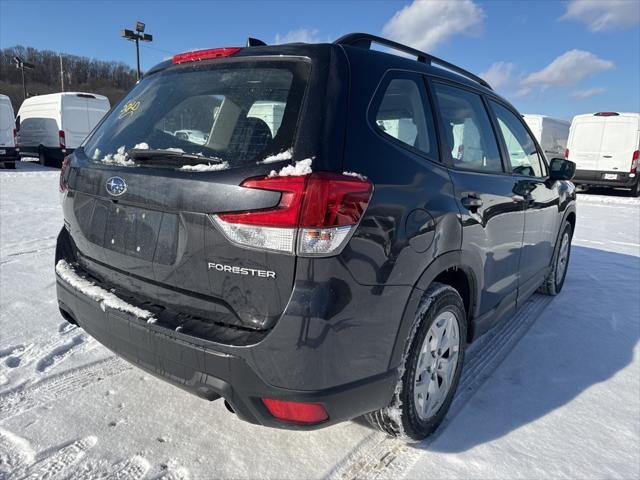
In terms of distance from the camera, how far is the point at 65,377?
2627mm

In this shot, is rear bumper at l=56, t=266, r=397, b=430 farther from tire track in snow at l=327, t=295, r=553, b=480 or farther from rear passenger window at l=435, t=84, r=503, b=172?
rear passenger window at l=435, t=84, r=503, b=172

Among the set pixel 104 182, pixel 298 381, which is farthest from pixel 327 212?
pixel 104 182

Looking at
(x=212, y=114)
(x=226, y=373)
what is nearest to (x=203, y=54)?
(x=212, y=114)

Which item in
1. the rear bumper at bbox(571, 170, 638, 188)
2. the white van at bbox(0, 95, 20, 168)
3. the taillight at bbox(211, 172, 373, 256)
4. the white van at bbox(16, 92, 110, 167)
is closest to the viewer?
Answer: the taillight at bbox(211, 172, 373, 256)

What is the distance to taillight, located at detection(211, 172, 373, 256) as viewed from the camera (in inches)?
62.9

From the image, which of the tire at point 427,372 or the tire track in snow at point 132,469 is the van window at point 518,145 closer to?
the tire at point 427,372

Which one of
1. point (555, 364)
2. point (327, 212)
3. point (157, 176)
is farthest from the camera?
point (555, 364)

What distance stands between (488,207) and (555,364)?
4.36 ft

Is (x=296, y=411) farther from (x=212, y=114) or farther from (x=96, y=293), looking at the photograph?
(x=212, y=114)

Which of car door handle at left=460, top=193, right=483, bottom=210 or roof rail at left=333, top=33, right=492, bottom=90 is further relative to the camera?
car door handle at left=460, top=193, right=483, bottom=210

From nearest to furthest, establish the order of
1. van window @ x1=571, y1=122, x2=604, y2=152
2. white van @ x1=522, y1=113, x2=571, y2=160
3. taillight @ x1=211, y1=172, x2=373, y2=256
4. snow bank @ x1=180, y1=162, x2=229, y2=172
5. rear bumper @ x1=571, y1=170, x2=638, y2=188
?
1. taillight @ x1=211, y1=172, x2=373, y2=256
2. snow bank @ x1=180, y1=162, x2=229, y2=172
3. rear bumper @ x1=571, y1=170, x2=638, y2=188
4. van window @ x1=571, y1=122, x2=604, y2=152
5. white van @ x1=522, y1=113, x2=571, y2=160

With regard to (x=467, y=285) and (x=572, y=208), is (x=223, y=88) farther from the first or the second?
(x=572, y=208)

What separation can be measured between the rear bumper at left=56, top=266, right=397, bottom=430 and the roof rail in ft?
4.43

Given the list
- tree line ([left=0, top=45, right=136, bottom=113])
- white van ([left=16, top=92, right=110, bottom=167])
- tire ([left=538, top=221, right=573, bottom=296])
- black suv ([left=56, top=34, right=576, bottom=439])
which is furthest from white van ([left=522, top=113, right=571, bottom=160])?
tree line ([left=0, top=45, right=136, bottom=113])
